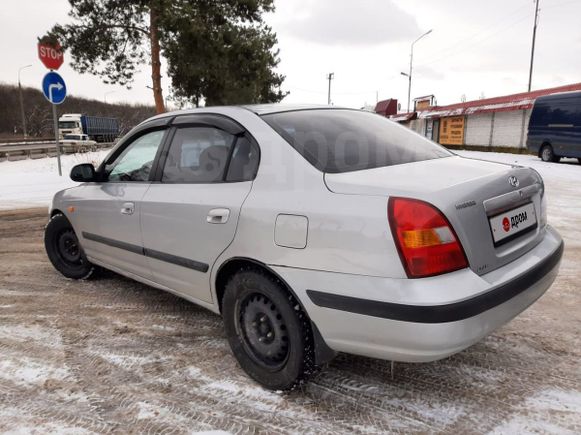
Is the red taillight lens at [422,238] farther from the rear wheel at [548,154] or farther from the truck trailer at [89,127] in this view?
the truck trailer at [89,127]

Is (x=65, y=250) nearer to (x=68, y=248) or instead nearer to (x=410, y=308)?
(x=68, y=248)

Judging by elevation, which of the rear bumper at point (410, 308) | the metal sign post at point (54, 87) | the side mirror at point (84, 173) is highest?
the metal sign post at point (54, 87)

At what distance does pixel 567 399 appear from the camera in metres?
2.34

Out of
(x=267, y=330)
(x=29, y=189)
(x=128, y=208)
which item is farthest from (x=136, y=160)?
(x=29, y=189)

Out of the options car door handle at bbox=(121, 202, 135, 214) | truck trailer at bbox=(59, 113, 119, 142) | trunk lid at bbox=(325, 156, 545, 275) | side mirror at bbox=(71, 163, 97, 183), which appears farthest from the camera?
truck trailer at bbox=(59, 113, 119, 142)

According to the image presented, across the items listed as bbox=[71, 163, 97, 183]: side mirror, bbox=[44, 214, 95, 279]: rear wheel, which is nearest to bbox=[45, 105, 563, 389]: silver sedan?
bbox=[71, 163, 97, 183]: side mirror

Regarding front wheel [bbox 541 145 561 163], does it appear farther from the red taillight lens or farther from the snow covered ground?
the red taillight lens

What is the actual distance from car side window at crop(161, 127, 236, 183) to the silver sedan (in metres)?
0.01

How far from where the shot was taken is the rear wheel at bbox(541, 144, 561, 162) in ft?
56.0

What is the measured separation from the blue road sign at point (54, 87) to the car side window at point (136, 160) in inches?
295

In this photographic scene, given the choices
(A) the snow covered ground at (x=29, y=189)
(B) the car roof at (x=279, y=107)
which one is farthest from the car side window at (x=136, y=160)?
(A) the snow covered ground at (x=29, y=189)

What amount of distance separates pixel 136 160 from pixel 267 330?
6.01 feet

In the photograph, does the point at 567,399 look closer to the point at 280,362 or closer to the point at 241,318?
the point at 280,362

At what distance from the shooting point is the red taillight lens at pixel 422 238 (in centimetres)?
192
